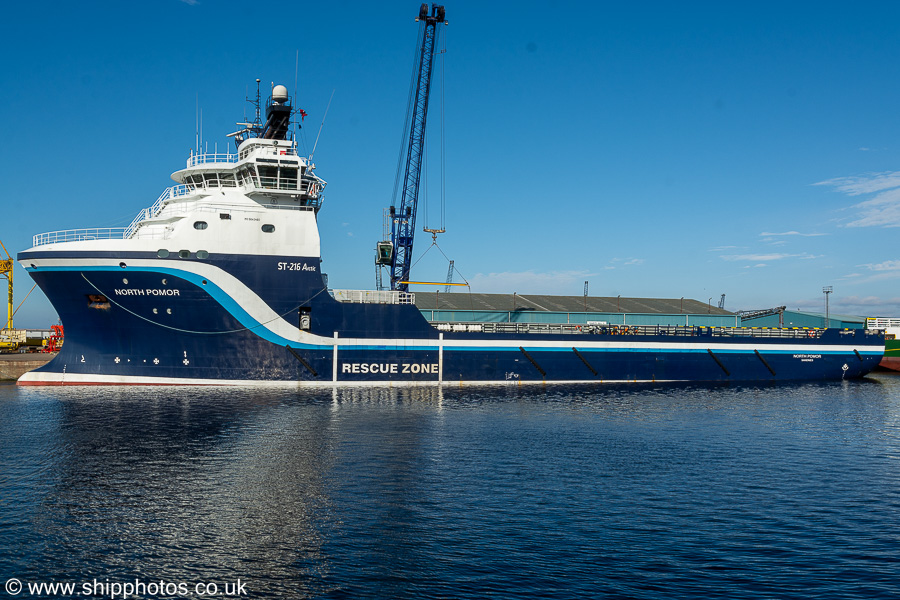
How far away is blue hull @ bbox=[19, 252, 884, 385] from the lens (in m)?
40.5

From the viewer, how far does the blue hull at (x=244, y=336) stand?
40.5 meters

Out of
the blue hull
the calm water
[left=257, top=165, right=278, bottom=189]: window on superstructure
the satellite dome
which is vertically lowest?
the calm water

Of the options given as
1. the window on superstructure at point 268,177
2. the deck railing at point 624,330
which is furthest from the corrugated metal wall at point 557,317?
the window on superstructure at point 268,177

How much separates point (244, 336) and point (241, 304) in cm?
229

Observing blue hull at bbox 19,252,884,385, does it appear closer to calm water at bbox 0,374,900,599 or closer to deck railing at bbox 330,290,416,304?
deck railing at bbox 330,290,416,304

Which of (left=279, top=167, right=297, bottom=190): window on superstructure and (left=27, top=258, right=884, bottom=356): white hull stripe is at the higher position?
(left=279, top=167, right=297, bottom=190): window on superstructure

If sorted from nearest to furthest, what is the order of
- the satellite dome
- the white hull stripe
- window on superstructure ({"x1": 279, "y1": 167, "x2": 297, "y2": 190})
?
1. the white hull stripe
2. window on superstructure ({"x1": 279, "y1": 167, "x2": 297, "y2": 190})
3. the satellite dome

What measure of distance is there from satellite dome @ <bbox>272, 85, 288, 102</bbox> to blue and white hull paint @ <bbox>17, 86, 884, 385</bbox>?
0.25 feet

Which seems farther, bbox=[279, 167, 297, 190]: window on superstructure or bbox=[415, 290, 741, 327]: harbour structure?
bbox=[415, 290, 741, 327]: harbour structure

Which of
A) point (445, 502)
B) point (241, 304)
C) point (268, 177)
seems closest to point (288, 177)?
point (268, 177)

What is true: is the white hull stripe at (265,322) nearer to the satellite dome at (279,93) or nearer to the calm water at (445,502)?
the calm water at (445,502)

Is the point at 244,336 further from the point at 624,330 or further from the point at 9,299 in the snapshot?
the point at 9,299

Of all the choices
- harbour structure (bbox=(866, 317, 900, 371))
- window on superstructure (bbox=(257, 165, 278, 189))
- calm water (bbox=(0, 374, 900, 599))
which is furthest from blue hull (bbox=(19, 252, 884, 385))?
harbour structure (bbox=(866, 317, 900, 371))

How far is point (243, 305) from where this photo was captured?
41625 millimetres
